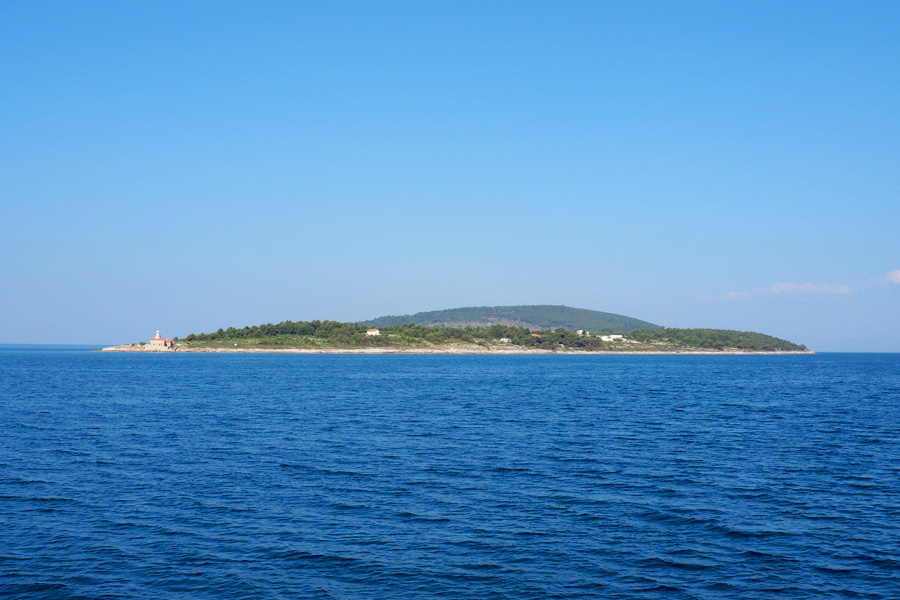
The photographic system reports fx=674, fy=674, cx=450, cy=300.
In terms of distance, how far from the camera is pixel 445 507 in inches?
992

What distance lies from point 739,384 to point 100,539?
9679 centimetres

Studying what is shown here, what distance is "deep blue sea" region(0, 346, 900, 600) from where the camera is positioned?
18.2m

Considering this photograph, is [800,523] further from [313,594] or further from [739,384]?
[739,384]

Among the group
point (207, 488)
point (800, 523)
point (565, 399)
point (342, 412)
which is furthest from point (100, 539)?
point (565, 399)

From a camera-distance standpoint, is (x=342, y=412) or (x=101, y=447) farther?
(x=342, y=412)

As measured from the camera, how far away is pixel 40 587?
17.4m

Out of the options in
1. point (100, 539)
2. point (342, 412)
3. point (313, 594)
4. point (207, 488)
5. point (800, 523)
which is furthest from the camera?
point (342, 412)

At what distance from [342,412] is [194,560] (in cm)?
3718

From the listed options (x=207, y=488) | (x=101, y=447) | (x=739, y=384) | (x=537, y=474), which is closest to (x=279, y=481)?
(x=207, y=488)

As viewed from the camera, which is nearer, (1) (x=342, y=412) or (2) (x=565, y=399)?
(1) (x=342, y=412)

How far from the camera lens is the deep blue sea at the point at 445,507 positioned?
18188 mm

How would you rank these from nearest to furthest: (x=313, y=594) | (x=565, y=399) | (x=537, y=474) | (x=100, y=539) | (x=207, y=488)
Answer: (x=313, y=594) → (x=100, y=539) → (x=207, y=488) → (x=537, y=474) → (x=565, y=399)

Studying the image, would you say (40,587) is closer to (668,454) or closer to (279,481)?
(279,481)

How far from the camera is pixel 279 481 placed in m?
29.3
